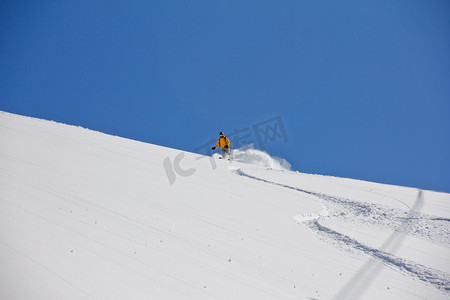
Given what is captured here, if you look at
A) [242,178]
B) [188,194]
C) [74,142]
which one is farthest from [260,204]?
[74,142]

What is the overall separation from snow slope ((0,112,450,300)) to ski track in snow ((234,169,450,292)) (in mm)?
24

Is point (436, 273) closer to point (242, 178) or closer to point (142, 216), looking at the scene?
point (142, 216)

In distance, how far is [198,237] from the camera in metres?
3.92

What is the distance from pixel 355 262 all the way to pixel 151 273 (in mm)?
2702

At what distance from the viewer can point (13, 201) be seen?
405 centimetres

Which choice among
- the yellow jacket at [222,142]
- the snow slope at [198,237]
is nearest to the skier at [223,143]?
the yellow jacket at [222,142]

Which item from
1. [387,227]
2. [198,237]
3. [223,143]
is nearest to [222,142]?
[223,143]

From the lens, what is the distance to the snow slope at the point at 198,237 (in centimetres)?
273

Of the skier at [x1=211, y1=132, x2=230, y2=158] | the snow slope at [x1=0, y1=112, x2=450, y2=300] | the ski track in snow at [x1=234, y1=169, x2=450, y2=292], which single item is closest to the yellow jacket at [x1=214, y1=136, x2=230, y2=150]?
the skier at [x1=211, y1=132, x2=230, y2=158]

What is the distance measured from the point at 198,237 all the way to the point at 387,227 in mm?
3642

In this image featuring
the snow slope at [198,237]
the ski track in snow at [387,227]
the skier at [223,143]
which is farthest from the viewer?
the skier at [223,143]

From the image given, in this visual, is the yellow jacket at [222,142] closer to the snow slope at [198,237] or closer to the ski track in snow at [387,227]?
the snow slope at [198,237]

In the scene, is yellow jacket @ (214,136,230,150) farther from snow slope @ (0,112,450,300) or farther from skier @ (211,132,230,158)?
snow slope @ (0,112,450,300)

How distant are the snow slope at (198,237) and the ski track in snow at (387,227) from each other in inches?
0.9
